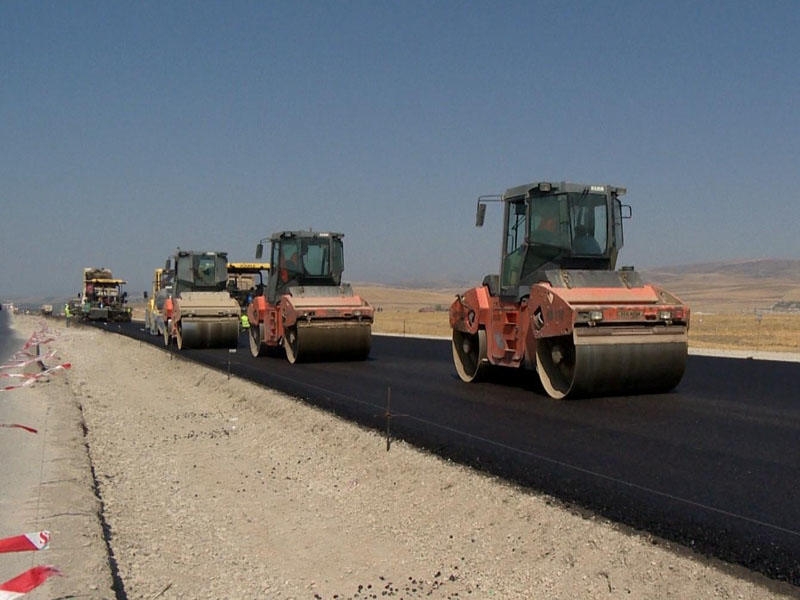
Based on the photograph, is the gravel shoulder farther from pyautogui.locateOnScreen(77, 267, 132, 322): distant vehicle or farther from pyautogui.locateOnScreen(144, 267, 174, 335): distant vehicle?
pyautogui.locateOnScreen(77, 267, 132, 322): distant vehicle

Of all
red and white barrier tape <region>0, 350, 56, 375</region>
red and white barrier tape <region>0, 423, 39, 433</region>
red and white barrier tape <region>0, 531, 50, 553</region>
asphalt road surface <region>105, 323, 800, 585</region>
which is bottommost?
red and white barrier tape <region>0, 350, 56, 375</region>

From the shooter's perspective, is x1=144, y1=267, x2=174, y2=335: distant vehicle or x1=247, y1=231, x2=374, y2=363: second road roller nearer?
x1=247, y1=231, x2=374, y2=363: second road roller

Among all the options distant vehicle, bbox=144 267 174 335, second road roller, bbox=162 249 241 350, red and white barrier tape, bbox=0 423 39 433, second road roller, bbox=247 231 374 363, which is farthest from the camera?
distant vehicle, bbox=144 267 174 335

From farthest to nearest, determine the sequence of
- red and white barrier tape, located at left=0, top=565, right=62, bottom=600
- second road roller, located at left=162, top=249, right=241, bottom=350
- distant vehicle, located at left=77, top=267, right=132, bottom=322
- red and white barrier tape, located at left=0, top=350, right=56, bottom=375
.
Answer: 1. distant vehicle, located at left=77, top=267, right=132, bottom=322
2. second road roller, located at left=162, top=249, right=241, bottom=350
3. red and white barrier tape, located at left=0, top=350, right=56, bottom=375
4. red and white barrier tape, located at left=0, top=565, right=62, bottom=600

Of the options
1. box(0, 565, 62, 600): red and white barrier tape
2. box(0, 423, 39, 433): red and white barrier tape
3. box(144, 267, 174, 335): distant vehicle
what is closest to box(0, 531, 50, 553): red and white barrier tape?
box(0, 565, 62, 600): red and white barrier tape

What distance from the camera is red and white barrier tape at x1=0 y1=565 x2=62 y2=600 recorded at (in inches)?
165

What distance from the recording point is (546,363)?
10719 mm

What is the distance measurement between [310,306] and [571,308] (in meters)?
7.98

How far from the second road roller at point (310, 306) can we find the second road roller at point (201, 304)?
2967 millimetres

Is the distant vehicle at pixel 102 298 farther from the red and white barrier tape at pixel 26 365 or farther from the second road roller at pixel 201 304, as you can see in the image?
the second road roller at pixel 201 304

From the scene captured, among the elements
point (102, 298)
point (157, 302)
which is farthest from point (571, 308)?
point (102, 298)

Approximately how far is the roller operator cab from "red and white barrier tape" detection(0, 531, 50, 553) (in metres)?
6.52

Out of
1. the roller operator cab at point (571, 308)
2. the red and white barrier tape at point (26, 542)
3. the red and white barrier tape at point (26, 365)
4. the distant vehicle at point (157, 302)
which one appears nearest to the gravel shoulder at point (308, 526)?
the red and white barrier tape at point (26, 542)

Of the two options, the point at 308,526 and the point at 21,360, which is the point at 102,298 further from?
the point at 308,526
